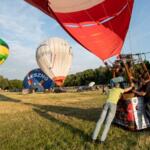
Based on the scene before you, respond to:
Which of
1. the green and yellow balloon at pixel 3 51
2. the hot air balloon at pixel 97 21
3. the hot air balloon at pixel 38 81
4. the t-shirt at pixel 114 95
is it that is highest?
the green and yellow balloon at pixel 3 51

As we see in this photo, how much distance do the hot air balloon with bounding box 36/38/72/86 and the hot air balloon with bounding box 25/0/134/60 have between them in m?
26.5

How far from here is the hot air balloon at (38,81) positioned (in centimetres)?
5316

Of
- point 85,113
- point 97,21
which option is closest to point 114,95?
point 97,21

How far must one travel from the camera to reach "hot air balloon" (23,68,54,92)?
53.2 meters

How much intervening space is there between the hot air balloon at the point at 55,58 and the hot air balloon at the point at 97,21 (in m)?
26.5

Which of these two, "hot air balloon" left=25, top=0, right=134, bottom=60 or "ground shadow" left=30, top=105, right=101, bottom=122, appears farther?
Result: "ground shadow" left=30, top=105, right=101, bottom=122

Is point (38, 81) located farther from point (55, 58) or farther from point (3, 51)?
point (55, 58)

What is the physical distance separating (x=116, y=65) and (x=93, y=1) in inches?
99.4

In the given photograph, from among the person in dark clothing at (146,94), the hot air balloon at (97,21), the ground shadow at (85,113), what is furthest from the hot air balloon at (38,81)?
the person in dark clothing at (146,94)

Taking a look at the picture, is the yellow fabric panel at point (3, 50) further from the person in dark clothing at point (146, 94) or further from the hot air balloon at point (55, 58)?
the person in dark clothing at point (146, 94)

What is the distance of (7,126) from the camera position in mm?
8789

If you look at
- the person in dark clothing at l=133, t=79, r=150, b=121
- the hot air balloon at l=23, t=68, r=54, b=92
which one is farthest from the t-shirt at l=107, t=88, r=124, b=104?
the hot air balloon at l=23, t=68, r=54, b=92

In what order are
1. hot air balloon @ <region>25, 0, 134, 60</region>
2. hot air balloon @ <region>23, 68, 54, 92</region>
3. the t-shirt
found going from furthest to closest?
hot air balloon @ <region>23, 68, 54, 92</region> < hot air balloon @ <region>25, 0, 134, 60</region> < the t-shirt

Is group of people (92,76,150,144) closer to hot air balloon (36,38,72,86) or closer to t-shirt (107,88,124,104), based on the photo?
t-shirt (107,88,124,104)
